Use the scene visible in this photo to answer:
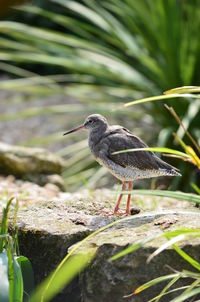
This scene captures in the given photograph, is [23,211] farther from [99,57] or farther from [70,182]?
[99,57]

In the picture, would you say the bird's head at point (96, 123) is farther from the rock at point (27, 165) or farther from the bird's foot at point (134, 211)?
the rock at point (27, 165)

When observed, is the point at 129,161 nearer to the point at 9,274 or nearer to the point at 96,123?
the point at 96,123

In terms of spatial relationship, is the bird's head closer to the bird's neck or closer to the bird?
the bird's neck

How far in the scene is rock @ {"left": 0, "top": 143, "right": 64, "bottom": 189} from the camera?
18.6ft

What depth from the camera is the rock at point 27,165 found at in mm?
5668

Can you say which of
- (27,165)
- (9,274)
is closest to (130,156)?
(9,274)

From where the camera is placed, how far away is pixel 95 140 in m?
3.87

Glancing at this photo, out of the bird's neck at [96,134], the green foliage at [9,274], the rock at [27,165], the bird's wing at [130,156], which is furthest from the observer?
the rock at [27,165]

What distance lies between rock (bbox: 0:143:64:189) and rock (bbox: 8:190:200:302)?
189 cm

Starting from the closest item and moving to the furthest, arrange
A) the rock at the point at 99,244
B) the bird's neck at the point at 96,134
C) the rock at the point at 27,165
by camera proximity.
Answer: the rock at the point at 99,244
the bird's neck at the point at 96,134
the rock at the point at 27,165

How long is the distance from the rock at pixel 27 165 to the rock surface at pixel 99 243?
6.18 ft

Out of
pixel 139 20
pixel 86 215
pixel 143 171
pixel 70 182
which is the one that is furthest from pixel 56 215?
pixel 139 20

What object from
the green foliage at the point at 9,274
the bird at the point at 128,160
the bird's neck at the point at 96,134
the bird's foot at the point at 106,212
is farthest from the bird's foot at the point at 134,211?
the green foliage at the point at 9,274

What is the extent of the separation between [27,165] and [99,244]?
2.82 metres
